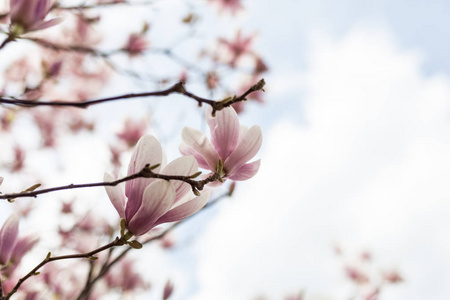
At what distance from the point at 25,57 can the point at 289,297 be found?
3038 millimetres

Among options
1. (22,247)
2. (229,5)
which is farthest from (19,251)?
(229,5)

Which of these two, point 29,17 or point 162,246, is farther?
A: point 162,246

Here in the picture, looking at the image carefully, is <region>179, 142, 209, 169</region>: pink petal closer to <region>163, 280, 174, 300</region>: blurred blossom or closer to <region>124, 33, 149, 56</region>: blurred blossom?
<region>163, 280, 174, 300</region>: blurred blossom

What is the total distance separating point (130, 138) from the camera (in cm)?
249

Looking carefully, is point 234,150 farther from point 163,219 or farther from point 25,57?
point 25,57

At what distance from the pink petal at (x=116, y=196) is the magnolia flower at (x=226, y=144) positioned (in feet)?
0.49

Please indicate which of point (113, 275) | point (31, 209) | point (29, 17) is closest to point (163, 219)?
point (29, 17)

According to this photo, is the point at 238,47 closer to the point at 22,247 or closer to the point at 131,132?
the point at 131,132

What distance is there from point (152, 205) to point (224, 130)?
182 millimetres

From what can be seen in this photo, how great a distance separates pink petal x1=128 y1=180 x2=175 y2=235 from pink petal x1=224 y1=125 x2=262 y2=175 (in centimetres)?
13

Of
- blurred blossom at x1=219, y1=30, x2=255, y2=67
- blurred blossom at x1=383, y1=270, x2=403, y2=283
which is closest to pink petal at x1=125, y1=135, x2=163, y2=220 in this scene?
blurred blossom at x1=219, y1=30, x2=255, y2=67

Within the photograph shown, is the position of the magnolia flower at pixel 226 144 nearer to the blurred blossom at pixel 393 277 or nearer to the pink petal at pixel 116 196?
the pink petal at pixel 116 196

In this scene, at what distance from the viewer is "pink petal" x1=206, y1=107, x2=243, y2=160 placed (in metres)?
0.63

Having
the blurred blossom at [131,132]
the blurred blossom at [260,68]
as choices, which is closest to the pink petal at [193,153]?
the blurred blossom at [131,132]
